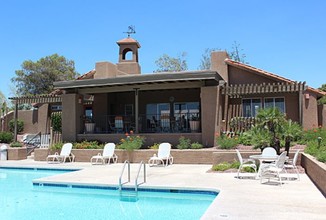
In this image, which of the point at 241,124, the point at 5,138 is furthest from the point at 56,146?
the point at 241,124

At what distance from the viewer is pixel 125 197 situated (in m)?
10.2

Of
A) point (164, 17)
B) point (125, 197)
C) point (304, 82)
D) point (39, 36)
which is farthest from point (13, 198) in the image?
point (39, 36)

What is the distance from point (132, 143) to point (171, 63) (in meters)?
31.8

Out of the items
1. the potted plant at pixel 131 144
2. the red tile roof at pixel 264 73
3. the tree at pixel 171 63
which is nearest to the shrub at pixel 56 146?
the potted plant at pixel 131 144

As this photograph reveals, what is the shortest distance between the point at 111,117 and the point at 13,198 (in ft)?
43.9

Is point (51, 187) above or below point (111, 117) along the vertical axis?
below

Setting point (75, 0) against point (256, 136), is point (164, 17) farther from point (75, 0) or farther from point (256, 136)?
point (256, 136)

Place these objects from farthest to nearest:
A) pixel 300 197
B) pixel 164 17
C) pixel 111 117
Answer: pixel 164 17 < pixel 111 117 < pixel 300 197

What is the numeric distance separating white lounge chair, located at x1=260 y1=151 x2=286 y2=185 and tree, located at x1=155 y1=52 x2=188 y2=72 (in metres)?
36.7

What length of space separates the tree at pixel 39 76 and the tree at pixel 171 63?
12202 mm

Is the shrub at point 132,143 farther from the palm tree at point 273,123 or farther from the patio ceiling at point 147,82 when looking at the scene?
the palm tree at point 273,123

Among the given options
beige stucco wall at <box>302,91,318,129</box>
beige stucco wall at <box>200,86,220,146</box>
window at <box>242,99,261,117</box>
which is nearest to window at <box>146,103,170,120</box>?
window at <box>242,99,261,117</box>

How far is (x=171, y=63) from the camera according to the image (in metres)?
48.1

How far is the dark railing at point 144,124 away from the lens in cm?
1995
